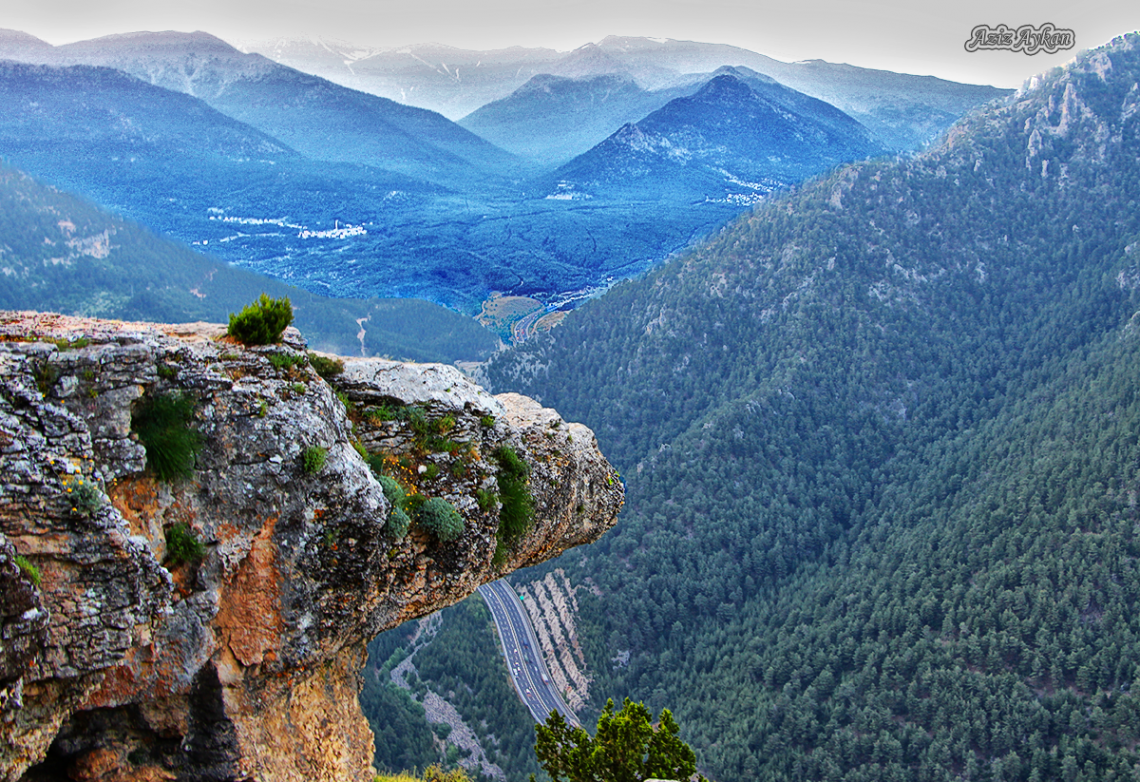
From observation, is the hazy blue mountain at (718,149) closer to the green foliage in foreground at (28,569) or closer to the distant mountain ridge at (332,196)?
the distant mountain ridge at (332,196)

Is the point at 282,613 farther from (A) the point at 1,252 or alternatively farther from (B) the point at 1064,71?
(B) the point at 1064,71

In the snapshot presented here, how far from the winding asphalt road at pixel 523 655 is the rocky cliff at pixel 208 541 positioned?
6258 centimetres

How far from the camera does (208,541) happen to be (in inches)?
487

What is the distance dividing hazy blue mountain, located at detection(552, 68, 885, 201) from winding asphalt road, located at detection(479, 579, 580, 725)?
6030 centimetres

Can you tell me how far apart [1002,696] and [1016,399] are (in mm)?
58253

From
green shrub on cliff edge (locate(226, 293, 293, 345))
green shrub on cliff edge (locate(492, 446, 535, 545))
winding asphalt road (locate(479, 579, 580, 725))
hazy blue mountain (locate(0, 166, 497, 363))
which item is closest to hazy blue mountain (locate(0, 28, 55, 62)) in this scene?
hazy blue mountain (locate(0, 166, 497, 363))

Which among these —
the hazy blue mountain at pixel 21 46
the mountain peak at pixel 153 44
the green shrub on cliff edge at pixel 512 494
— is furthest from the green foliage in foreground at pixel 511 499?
the mountain peak at pixel 153 44

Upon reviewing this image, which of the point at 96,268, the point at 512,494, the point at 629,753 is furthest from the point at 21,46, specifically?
the point at 629,753

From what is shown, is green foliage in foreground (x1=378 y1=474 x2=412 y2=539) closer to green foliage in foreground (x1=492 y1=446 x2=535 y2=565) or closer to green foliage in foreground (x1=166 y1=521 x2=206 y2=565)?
green foliage in foreground (x1=492 y1=446 x2=535 y2=565)

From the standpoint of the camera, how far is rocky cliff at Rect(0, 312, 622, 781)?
32.6 ft

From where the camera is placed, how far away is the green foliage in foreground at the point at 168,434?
11805mm

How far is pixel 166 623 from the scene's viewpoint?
12.0 m

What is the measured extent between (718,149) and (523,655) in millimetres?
97331

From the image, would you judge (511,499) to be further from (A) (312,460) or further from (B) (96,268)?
(B) (96,268)
